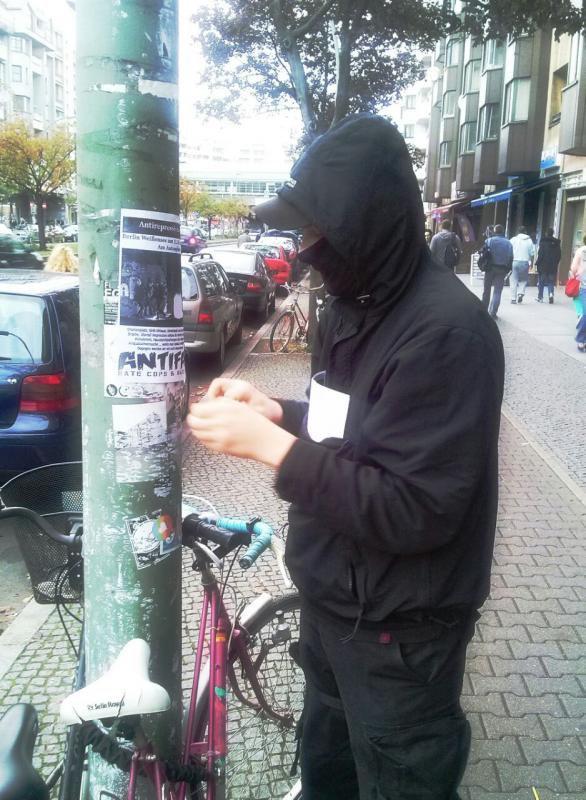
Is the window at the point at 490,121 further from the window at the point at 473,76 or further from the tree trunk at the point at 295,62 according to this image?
the tree trunk at the point at 295,62

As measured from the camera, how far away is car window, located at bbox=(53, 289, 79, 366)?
5.58m

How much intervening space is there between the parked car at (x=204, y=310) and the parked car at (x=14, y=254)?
A: 11.5m

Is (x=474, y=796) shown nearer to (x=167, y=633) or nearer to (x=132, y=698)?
(x=167, y=633)

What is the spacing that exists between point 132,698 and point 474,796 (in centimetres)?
169

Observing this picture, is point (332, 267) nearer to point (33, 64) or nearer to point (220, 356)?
point (220, 356)

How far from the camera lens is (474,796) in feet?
9.00

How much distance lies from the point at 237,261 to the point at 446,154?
3204cm

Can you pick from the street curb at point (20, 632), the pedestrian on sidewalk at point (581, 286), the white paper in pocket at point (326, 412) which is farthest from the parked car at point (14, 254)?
the white paper in pocket at point (326, 412)

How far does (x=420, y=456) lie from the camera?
1485mm

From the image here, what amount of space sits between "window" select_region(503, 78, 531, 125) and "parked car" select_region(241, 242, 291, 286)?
9553 mm

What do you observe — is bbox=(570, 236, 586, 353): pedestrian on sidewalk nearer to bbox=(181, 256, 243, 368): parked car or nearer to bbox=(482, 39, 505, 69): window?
bbox=(181, 256, 243, 368): parked car

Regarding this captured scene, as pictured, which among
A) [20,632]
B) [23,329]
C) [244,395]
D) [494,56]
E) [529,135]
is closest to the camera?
[244,395]

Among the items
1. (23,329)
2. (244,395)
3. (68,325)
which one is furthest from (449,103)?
(244,395)

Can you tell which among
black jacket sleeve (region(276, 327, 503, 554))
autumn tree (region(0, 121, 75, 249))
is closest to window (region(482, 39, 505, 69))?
autumn tree (region(0, 121, 75, 249))
